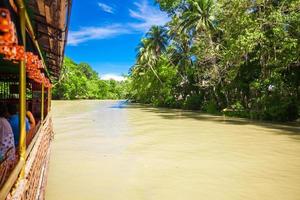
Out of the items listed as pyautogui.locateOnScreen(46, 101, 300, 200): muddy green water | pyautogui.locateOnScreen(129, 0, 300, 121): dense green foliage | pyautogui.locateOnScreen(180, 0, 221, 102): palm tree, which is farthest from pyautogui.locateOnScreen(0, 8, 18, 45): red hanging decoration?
pyautogui.locateOnScreen(180, 0, 221, 102): palm tree

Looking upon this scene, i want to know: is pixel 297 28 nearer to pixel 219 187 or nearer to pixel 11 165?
pixel 219 187

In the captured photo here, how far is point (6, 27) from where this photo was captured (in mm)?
2119

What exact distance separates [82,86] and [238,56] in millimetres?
63910

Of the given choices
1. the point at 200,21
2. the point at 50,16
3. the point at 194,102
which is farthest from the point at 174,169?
the point at 194,102

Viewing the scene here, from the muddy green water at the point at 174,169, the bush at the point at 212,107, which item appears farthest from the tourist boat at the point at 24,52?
the bush at the point at 212,107

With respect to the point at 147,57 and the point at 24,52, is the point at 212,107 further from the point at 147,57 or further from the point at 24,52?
the point at 24,52

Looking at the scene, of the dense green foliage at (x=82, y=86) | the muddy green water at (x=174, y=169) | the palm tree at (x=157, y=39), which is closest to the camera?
the muddy green water at (x=174, y=169)

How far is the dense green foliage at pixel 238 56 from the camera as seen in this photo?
1838cm

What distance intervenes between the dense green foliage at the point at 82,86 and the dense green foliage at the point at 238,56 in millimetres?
20546

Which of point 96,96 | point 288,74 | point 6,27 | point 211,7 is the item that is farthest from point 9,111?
point 96,96

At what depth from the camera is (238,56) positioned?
20188 mm

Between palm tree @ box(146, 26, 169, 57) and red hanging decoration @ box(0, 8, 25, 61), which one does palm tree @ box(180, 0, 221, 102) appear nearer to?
palm tree @ box(146, 26, 169, 57)

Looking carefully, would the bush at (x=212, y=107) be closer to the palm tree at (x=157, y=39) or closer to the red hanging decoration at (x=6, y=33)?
the palm tree at (x=157, y=39)

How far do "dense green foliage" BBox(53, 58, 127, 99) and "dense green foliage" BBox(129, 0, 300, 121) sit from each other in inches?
809
